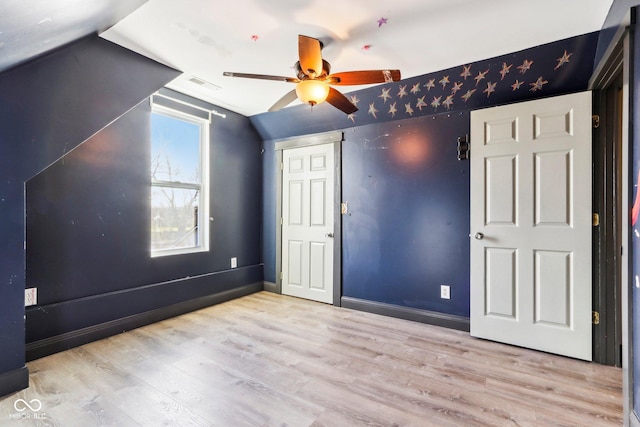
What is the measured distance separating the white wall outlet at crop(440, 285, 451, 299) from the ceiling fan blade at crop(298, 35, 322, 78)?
2.34 meters

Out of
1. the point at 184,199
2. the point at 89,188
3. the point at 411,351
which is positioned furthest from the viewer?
the point at 184,199

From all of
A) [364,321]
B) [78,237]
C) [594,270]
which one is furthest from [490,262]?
[78,237]

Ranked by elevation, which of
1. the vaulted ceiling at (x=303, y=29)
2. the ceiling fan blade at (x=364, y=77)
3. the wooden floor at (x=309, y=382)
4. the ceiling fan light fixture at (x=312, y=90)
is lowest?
the wooden floor at (x=309, y=382)

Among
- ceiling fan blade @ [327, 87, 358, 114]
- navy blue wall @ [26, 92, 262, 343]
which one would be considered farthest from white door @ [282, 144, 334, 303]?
ceiling fan blade @ [327, 87, 358, 114]

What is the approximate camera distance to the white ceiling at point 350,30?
75.4 inches

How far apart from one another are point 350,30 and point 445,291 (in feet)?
8.22

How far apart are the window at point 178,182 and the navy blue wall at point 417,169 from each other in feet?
3.62

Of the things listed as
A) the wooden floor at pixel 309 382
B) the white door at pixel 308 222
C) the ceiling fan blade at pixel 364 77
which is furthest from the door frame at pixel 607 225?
the white door at pixel 308 222

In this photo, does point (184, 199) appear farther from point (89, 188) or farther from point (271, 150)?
point (271, 150)

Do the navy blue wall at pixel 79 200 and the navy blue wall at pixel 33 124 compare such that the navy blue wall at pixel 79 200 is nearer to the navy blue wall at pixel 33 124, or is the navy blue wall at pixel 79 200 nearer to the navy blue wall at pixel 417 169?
the navy blue wall at pixel 33 124

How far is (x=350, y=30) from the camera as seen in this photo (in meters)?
2.16

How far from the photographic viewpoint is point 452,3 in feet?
6.16

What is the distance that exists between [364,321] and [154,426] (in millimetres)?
2114

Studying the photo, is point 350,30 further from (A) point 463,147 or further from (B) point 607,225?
(B) point 607,225
